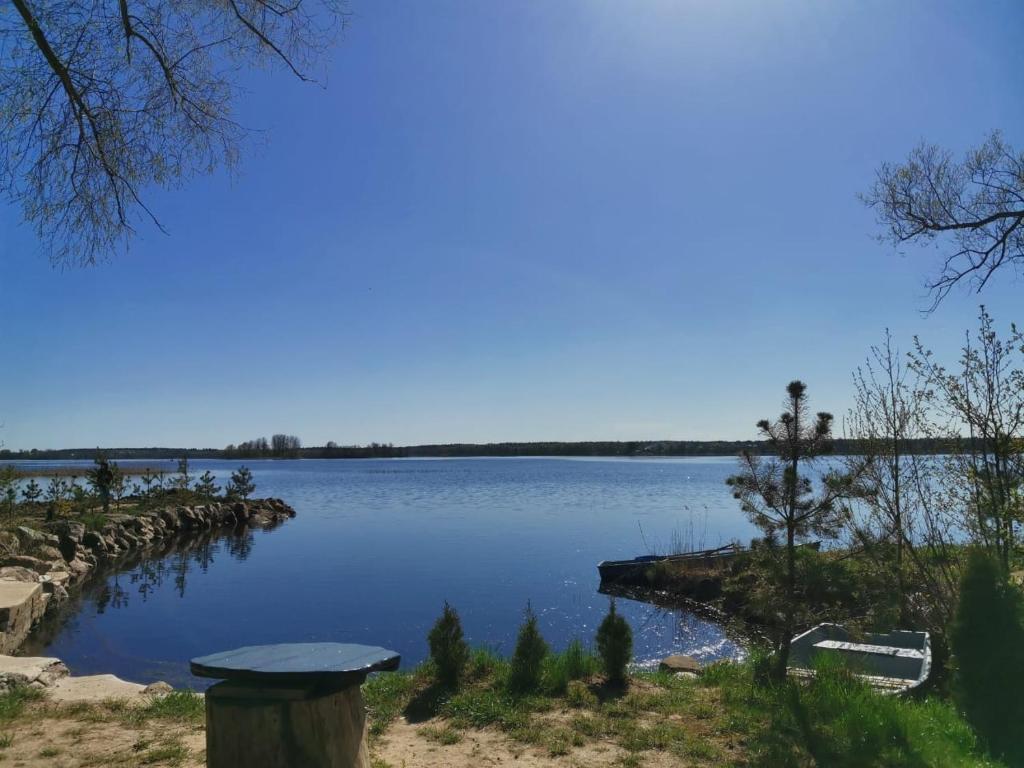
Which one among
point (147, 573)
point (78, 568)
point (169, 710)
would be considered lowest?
point (147, 573)

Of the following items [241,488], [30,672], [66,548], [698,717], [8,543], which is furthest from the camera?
[241,488]

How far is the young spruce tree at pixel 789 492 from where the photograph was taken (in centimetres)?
637

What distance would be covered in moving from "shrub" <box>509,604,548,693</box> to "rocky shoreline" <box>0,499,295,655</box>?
24.9 ft

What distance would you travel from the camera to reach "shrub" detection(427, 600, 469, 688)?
6121 millimetres

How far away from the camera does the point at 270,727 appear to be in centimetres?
315

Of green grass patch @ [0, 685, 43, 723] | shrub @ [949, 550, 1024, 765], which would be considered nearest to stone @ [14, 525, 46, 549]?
green grass patch @ [0, 685, 43, 723]

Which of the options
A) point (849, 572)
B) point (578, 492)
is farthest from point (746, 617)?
point (578, 492)

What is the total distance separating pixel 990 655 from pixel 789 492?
216cm

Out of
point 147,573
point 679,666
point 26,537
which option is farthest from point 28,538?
point 679,666

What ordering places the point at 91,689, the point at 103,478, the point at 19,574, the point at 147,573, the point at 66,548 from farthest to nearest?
1. the point at 103,478
2. the point at 147,573
3. the point at 66,548
4. the point at 19,574
5. the point at 91,689

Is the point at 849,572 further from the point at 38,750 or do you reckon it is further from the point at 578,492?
the point at 578,492

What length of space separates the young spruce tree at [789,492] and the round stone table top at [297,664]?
4.25 metres

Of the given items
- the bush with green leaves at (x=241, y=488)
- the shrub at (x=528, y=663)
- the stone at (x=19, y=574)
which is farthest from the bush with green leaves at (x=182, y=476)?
the shrub at (x=528, y=663)

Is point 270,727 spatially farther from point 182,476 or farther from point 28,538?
point 182,476
